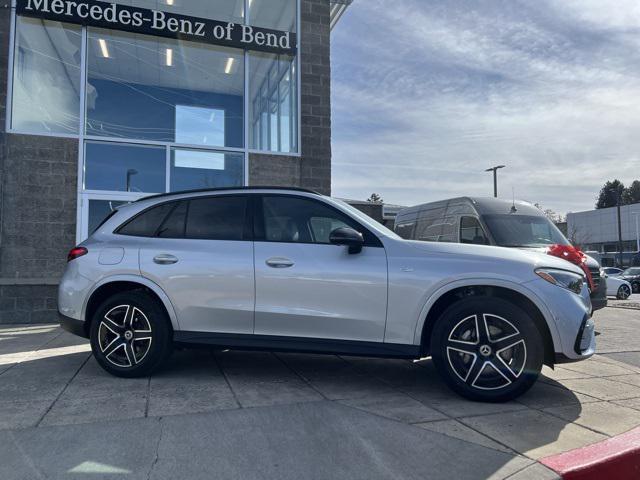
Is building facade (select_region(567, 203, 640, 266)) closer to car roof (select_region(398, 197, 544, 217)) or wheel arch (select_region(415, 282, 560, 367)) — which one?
car roof (select_region(398, 197, 544, 217))

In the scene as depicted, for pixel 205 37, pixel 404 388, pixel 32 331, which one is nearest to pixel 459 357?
pixel 404 388

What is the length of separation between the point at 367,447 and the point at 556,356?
1.84 metres

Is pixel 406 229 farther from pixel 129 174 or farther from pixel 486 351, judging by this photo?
pixel 486 351

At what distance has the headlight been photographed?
163 inches

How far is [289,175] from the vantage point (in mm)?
11070

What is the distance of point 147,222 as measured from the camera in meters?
4.93

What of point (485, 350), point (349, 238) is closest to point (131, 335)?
point (349, 238)

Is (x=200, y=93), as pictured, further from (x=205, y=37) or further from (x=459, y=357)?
(x=459, y=357)

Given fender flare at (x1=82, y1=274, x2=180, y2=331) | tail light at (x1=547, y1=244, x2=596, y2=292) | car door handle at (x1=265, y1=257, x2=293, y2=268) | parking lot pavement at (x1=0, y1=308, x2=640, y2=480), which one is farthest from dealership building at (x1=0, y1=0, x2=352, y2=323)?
car door handle at (x1=265, y1=257, x2=293, y2=268)

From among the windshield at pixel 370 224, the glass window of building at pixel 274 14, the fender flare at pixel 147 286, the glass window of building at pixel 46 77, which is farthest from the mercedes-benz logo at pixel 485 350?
the glass window of building at pixel 274 14

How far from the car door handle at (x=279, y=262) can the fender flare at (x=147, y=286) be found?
1002 millimetres

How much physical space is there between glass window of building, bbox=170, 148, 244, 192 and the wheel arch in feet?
23.0

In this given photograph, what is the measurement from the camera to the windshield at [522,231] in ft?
27.7

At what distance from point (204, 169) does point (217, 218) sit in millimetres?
6128
